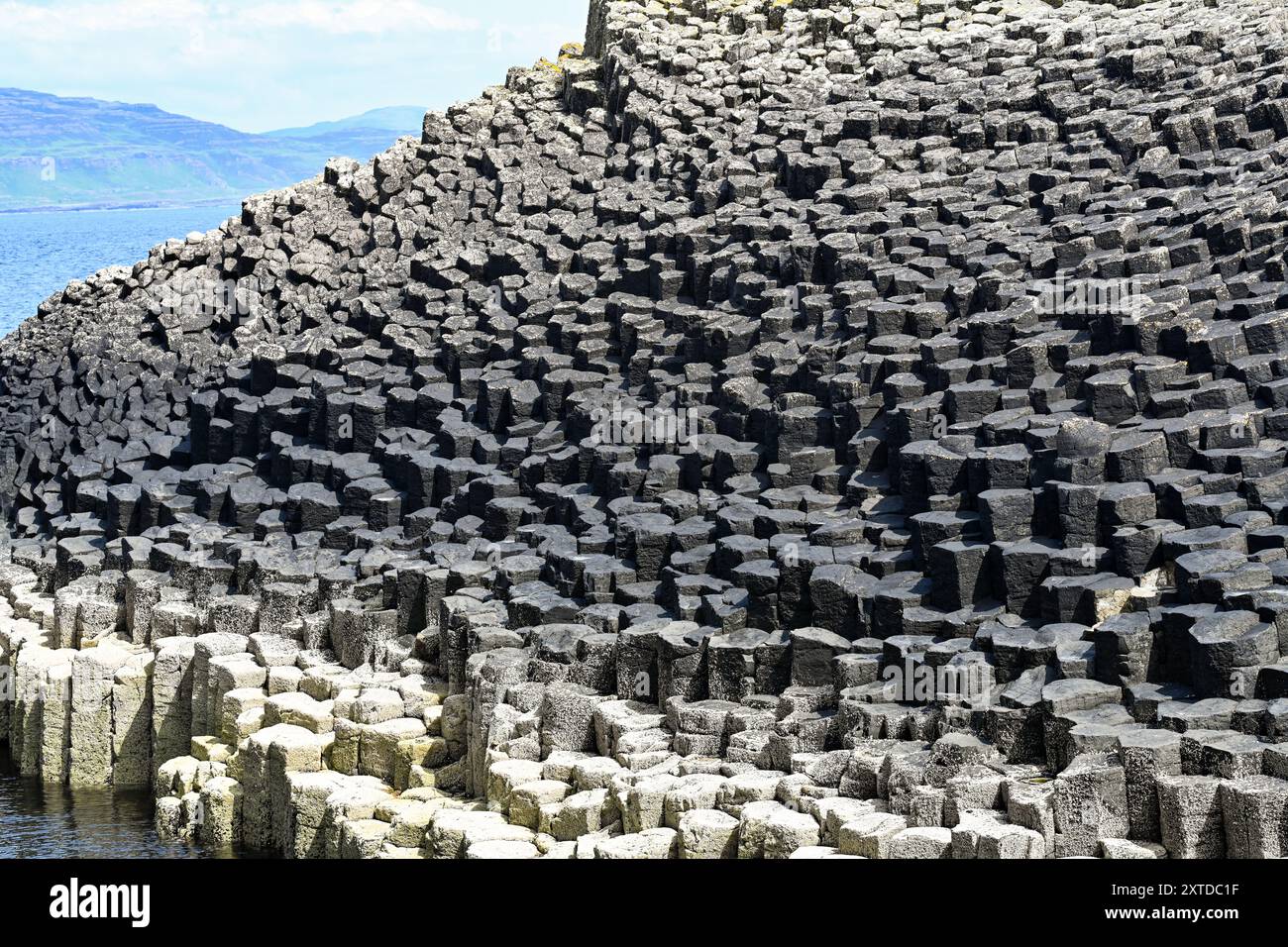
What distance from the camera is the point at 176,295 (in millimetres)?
22250

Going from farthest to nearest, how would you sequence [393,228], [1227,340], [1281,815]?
[393,228]
[1227,340]
[1281,815]

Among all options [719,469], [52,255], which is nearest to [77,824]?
[719,469]

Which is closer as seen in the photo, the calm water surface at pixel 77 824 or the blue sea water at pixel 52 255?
the calm water surface at pixel 77 824

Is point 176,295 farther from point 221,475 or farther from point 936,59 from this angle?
point 936,59

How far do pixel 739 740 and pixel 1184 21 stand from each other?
37.6 ft

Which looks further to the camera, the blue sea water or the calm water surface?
the blue sea water

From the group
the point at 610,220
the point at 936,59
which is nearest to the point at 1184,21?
the point at 936,59

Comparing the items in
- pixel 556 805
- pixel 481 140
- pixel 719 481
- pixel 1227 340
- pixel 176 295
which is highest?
pixel 481 140

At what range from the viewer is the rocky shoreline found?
11.1 metres

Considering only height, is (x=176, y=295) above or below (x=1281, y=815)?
above

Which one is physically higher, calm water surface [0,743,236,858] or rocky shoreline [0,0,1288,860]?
rocky shoreline [0,0,1288,860]

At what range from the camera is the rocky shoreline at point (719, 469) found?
36.5 feet

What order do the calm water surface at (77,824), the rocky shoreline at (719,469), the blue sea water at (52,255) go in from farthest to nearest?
the blue sea water at (52,255) → the calm water surface at (77,824) → the rocky shoreline at (719,469)

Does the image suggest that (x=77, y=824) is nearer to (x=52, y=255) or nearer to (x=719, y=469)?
(x=719, y=469)
